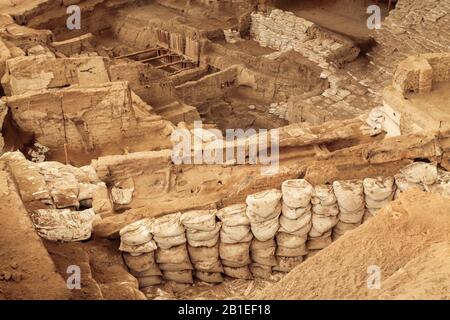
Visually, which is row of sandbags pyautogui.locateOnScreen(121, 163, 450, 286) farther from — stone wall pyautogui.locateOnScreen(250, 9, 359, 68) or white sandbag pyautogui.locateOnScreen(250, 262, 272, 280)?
stone wall pyautogui.locateOnScreen(250, 9, 359, 68)

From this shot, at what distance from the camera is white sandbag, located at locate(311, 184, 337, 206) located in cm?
584

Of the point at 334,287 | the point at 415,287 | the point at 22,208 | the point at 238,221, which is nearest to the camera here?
the point at 415,287

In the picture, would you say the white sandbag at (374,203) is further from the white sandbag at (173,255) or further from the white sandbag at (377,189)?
the white sandbag at (173,255)

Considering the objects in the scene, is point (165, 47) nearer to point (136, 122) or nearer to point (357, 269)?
point (136, 122)

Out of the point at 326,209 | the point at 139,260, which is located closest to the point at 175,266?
the point at 139,260

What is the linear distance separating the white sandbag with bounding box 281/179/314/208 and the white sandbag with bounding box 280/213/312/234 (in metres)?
0.14

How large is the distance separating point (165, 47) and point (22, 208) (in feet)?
33.1

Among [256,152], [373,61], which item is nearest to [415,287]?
[256,152]

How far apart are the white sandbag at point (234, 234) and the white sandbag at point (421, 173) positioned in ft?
5.69

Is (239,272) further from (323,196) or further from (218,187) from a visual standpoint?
(323,196)

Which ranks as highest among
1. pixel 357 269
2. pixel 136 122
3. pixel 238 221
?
pixel 357 269

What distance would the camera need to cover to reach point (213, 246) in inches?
228

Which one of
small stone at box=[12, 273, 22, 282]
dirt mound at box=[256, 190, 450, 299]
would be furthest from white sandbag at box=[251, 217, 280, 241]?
small stone at box=[12, 273, 22, 282]

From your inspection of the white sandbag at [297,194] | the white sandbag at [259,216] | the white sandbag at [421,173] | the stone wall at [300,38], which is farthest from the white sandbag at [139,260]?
Answer: the stone wall at [300,38]
